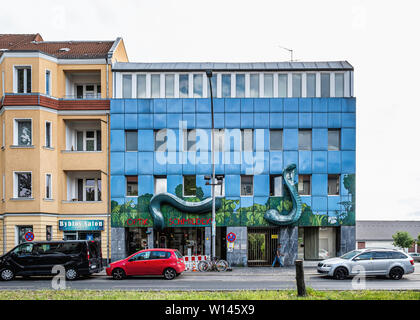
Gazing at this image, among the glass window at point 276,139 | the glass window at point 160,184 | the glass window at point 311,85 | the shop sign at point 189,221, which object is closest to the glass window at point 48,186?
the glass window at point 160,184

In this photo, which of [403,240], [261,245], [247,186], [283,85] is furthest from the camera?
[403,240]

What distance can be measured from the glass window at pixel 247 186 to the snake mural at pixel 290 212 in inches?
70.0

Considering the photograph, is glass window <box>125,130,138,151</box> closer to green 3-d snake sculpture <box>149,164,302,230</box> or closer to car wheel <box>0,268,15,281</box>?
green 3-d snake sculpture <box>149,164,302,230</box>

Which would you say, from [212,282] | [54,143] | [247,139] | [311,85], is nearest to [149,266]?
[212,282]

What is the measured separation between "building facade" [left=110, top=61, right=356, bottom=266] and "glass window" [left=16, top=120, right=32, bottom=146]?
17.1 ft

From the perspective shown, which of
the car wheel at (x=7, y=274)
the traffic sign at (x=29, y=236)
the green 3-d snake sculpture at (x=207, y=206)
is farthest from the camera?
the green 3-d snake sculpture at (x=207, y=206)

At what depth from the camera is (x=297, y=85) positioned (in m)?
31.0

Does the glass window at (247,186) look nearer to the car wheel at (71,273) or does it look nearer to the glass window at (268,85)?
the glass window at (268,85)

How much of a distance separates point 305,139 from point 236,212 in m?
6.74

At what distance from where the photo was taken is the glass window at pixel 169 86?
102ft

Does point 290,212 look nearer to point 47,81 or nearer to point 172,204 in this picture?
point 172,204
